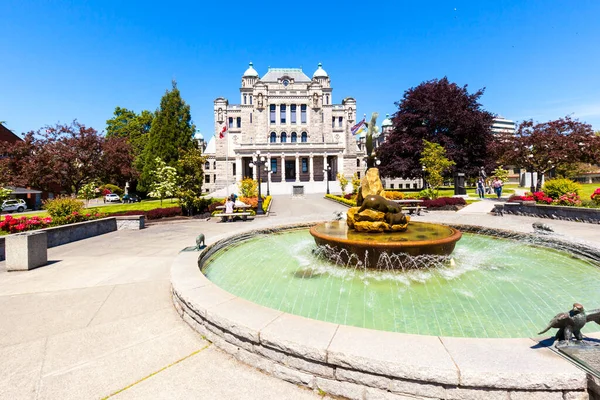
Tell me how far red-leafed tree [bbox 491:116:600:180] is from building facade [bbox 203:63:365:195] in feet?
117

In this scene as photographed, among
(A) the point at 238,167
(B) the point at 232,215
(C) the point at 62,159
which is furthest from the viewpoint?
(A) the point at 238,167

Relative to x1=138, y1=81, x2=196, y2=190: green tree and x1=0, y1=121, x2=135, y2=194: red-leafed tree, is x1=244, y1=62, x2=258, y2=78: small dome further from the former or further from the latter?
x1=0, y1=121, x2=135, y2=194: red-leafed tree

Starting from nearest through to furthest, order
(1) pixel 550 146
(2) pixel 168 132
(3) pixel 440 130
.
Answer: (1) pixel 550 146 → (3) pixel 440 130 → (2) pixel 168 132

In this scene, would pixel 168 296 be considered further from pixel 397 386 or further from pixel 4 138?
pixel 4 138

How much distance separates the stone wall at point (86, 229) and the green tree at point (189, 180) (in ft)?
12.7

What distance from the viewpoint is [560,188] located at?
1630cm

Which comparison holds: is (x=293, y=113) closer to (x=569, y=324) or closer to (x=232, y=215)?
(x=232, y=215)

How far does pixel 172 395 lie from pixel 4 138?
187 feet

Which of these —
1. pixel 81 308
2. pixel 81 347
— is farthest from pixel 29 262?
pixel 81 347

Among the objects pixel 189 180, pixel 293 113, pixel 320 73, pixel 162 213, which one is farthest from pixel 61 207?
pixel 320 73

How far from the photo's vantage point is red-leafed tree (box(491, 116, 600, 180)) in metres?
23.8

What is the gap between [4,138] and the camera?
40.0 metres

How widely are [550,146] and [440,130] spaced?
15941 mm

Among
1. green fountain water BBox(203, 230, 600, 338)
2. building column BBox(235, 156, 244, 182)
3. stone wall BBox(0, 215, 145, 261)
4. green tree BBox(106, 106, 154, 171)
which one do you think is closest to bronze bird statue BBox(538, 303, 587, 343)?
green fountain water BBox(203, 230, 600, 338)
